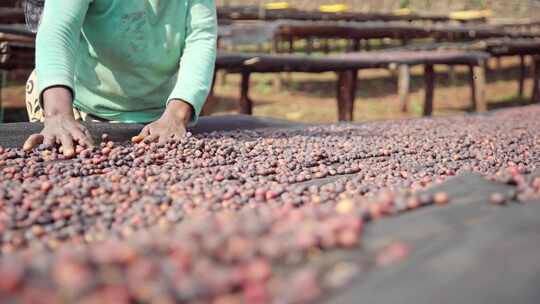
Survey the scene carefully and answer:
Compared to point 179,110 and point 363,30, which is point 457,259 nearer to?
point 179,110

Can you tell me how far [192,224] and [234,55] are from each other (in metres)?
4.57

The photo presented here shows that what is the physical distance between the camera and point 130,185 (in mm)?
1665

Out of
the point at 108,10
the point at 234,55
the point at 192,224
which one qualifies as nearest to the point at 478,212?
the point at 192,224

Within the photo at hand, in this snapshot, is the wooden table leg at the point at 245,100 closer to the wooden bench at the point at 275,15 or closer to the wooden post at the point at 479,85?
the wooden post at the point at 479,85

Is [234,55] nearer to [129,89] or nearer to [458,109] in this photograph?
[129,89]

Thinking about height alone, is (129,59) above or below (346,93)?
above

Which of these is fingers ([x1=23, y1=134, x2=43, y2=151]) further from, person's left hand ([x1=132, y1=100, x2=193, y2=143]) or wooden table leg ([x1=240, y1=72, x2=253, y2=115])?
wooden table leg ([x1=240, y1=72, x2=253, y2=115])

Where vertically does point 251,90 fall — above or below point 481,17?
below

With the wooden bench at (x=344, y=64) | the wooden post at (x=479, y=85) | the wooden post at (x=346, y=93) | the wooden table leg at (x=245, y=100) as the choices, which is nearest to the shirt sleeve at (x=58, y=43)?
the wooden bench at (x=344, y=64)

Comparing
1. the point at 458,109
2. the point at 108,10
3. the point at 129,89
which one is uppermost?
the point at 108,10

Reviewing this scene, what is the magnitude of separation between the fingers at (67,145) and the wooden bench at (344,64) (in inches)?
129

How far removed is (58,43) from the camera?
7.03 ft

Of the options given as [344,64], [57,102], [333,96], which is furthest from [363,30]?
[57,102]

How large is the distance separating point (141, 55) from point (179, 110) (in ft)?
1.25
